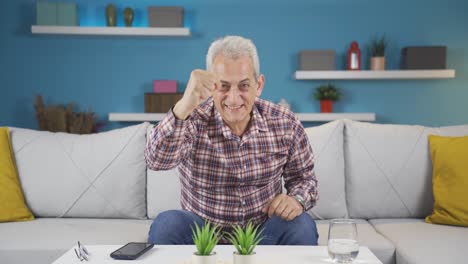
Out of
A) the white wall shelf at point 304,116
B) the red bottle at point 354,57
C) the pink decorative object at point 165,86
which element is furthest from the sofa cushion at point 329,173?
the pink decorative object at point 165,86

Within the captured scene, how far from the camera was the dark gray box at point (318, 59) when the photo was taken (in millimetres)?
3912

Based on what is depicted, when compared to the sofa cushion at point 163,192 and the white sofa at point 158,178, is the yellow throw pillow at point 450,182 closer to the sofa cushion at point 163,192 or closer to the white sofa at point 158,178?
the white sofa at point 158,178

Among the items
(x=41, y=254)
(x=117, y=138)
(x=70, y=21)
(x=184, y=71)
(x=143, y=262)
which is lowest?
(x=41, y=254)

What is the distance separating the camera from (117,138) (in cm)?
249

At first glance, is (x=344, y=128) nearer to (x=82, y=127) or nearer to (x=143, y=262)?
(x=143, y=262)

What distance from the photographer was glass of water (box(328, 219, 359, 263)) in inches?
46.6

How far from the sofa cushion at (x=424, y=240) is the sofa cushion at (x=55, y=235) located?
38.9 inches

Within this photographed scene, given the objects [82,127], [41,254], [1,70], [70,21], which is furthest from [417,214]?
[1,70]

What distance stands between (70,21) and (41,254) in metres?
2.39

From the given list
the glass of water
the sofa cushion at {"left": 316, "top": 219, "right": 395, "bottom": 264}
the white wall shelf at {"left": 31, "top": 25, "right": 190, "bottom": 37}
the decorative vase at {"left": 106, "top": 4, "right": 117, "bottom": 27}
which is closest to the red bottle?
the white wall shelf at {"left": 31, "top": 25, "right": 190, "bottom": 37}

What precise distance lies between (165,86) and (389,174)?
2.02 meters

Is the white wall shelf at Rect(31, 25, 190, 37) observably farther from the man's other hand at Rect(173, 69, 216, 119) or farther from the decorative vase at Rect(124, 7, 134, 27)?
the man's other hand at Rect(173, 69, 216, 119)

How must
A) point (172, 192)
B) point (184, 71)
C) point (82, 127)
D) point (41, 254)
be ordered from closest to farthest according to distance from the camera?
1. point (41, 254)
2. point (172, 192)
3. point (82, 127)
4. point (184, 71)

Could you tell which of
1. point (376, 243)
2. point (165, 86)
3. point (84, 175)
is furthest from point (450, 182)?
point (165, 86)
